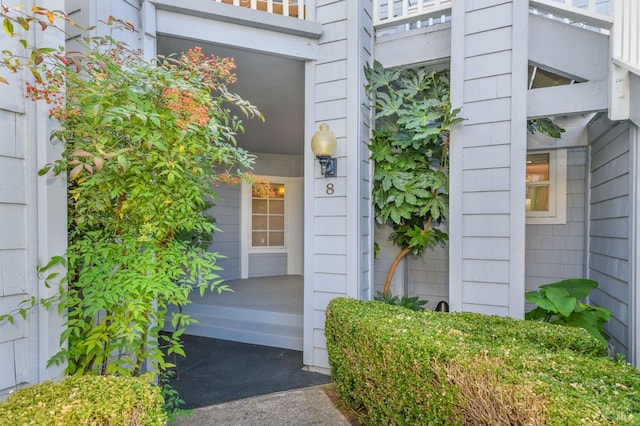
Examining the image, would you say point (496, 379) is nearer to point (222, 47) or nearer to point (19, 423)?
point (19, 423)

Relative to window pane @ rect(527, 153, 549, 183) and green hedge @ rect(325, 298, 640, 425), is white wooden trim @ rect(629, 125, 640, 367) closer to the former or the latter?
green hedge @ rect(325, 298, 640, 425)

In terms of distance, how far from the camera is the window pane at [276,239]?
7125mm

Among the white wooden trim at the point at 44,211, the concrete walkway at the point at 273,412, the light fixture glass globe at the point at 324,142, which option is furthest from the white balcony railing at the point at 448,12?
the concrete walkway at the point at 273,412

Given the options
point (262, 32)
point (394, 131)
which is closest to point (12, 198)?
point (262, 32)

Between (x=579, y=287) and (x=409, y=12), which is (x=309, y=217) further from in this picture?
(x=579, y=287)

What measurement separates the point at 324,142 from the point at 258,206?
4.12 metres

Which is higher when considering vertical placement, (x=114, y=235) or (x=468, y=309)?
(x=114, y=235)

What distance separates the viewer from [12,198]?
1.57m

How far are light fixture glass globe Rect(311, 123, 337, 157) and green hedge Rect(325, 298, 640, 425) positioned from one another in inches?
53.0

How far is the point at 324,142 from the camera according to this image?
3100 mm

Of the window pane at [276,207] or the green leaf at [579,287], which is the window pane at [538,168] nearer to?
the green leaf at [579,287]

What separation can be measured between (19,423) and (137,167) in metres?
1.04

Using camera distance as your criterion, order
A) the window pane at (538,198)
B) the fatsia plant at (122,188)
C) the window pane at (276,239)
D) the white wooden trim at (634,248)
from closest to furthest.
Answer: the fatsia plant at (122,188) → the white wooden trim at (634,248) → the window pane at (538,198) → the window pane at (276,239)

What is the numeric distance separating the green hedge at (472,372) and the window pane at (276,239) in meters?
4.60
